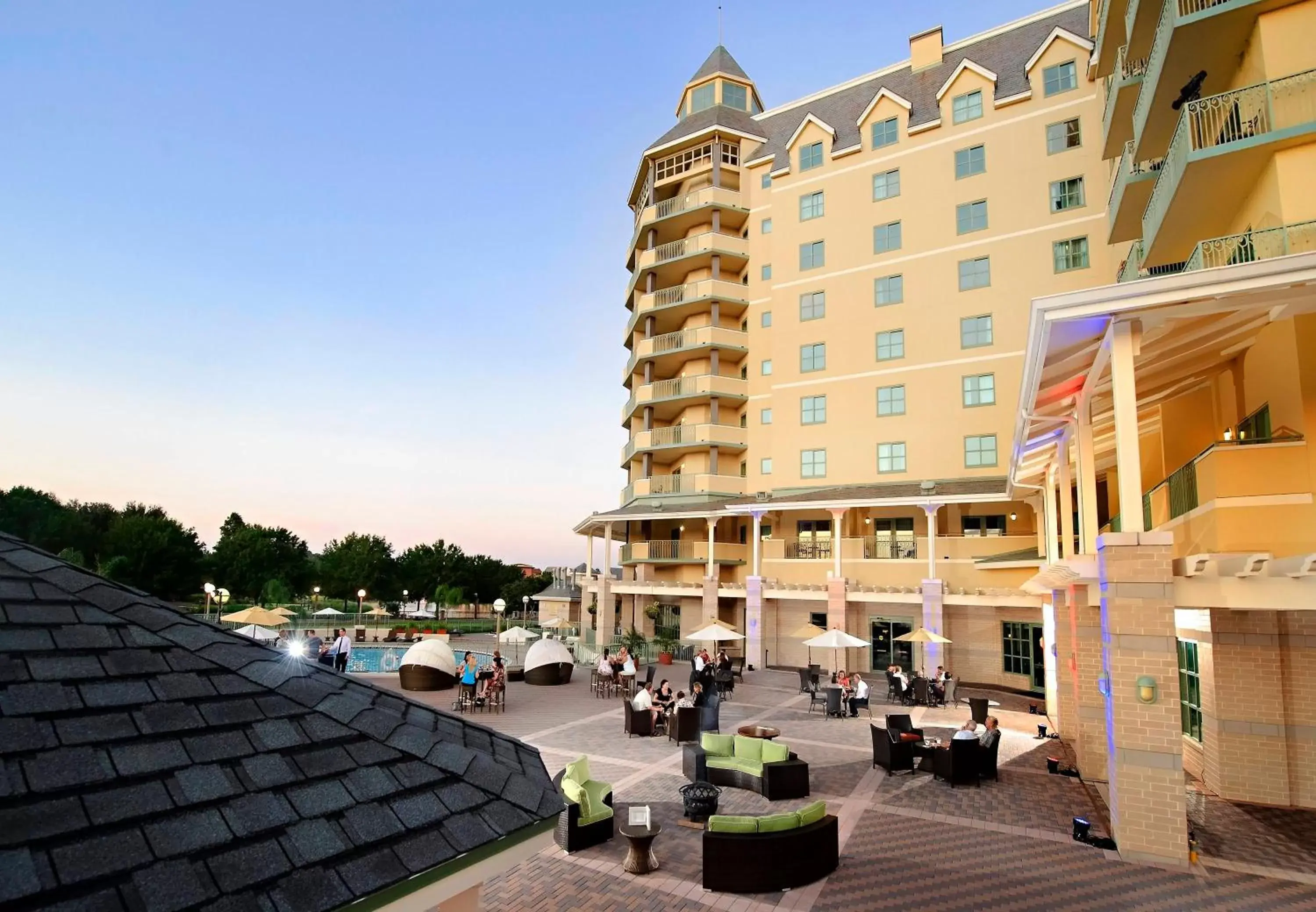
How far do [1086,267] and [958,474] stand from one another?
10101 millimetres

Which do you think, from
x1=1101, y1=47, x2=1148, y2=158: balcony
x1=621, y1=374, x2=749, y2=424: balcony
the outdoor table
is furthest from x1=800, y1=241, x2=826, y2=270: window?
the outdoor table

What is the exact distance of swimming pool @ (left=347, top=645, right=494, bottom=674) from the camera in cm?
3081

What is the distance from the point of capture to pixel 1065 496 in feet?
60.2

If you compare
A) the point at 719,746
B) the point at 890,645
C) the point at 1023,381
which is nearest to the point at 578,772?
the point at 719,746

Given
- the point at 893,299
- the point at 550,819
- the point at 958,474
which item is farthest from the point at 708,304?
the point at 550,819

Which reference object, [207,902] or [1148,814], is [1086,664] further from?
[207,902]

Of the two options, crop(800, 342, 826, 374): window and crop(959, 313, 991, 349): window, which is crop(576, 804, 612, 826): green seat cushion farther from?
crop(800, 342, 826, 374): window

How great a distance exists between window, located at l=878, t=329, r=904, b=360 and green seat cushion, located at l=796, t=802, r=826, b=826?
2743cm

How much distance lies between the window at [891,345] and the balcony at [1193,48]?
721 inches

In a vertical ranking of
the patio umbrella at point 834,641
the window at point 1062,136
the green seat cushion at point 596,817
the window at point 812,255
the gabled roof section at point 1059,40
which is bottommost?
the green seat cushion at point 596,817

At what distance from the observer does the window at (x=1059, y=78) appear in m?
31.0

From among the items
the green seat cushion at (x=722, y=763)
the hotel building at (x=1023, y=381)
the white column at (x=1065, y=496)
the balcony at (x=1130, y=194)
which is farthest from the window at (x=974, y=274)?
the green seat cushion at (x=722, y=763)

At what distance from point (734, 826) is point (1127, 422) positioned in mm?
8066

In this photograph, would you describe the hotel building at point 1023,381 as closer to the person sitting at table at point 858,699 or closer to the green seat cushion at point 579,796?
the person sitting at table at point 858,699
